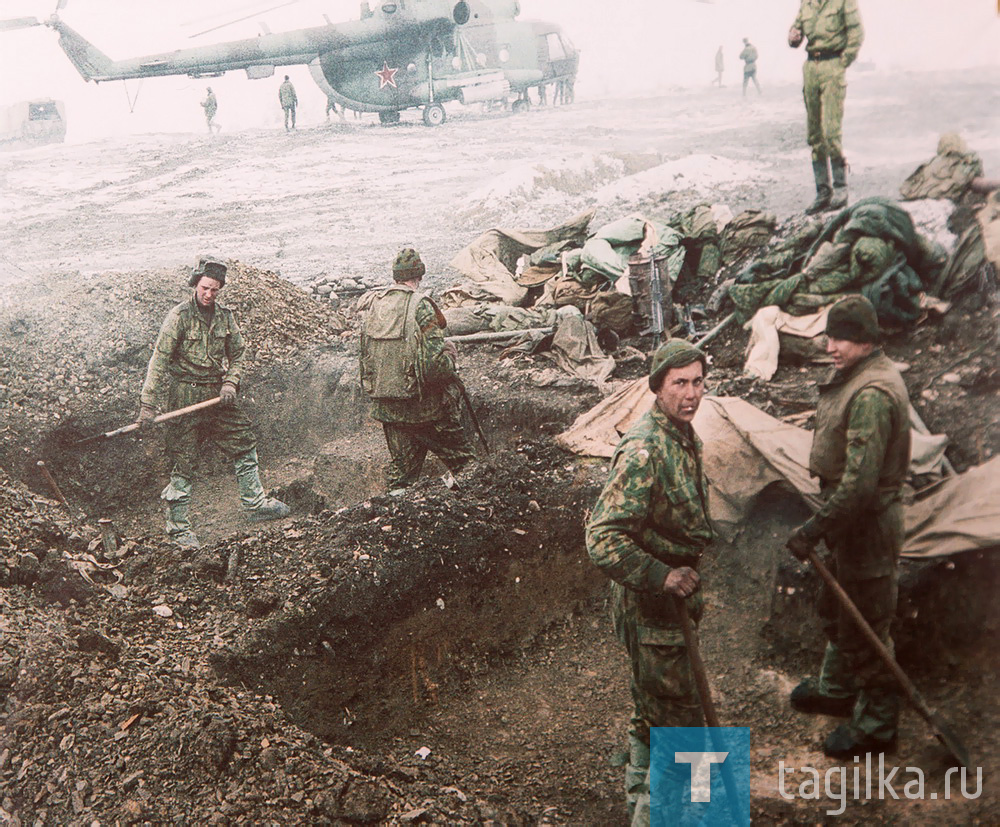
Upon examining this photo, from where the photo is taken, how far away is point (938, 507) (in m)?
2.85

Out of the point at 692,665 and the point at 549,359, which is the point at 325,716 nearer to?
the point at 692,665

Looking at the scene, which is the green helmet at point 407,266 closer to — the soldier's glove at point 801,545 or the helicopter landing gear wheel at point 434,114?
the helicopter landing gear wheel at point 434,114

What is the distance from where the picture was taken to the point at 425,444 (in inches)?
167

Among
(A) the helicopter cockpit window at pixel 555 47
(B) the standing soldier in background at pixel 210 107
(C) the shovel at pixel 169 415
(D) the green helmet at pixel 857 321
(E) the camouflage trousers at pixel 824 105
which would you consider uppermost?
(A) the helicopter cockpit window at pixel 555 47

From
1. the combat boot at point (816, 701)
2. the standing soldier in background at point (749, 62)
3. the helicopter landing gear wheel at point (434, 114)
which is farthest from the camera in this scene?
the helicopter landing gear wheel at point (434, 114)

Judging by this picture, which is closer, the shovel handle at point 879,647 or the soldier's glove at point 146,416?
the shovel handle at point 879,647

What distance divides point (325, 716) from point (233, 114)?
3.17 meters

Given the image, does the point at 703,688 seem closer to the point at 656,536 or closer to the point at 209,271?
the point at 656,536

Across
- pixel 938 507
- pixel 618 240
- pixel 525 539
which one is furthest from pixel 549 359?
pixel 938 507

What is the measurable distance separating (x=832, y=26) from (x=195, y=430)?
11.8 ft

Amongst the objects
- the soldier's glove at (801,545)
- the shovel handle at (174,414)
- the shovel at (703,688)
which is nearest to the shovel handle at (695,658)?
the shovel at (703,688)

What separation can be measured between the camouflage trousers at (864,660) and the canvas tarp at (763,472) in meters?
0.23

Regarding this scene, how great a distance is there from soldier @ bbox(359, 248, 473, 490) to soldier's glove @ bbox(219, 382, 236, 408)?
74 cm

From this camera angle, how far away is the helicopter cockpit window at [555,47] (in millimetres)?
3949
